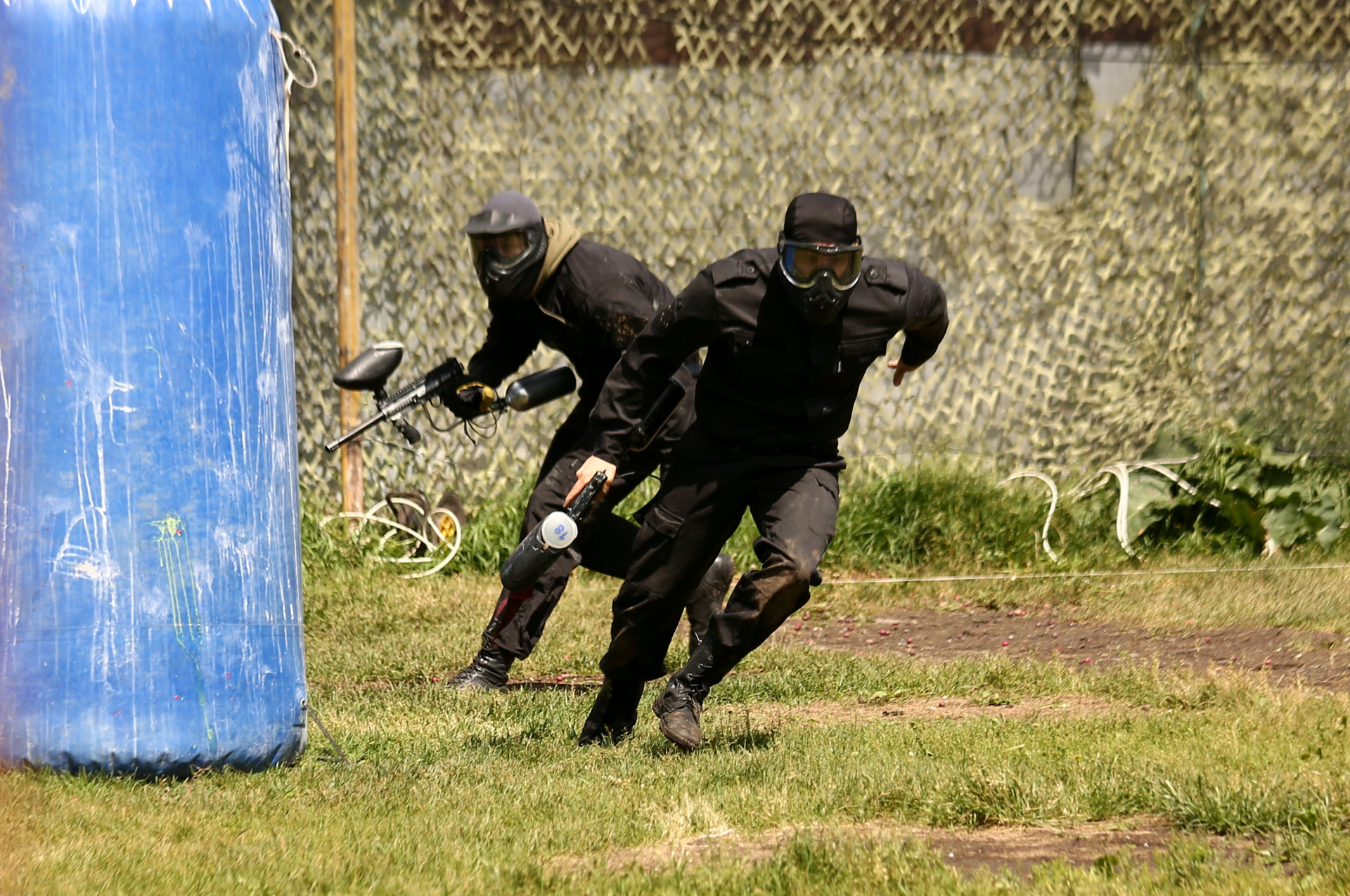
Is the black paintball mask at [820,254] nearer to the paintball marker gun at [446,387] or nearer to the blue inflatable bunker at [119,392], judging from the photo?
the blue inflatable bunker at [119,392]

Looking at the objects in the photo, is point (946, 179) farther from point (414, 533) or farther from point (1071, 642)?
point (414, 533)

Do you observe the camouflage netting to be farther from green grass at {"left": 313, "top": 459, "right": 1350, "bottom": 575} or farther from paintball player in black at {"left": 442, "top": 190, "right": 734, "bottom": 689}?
paintball player in black at {"left": 442, "top": 190, "right": 734, "bottom": 689}

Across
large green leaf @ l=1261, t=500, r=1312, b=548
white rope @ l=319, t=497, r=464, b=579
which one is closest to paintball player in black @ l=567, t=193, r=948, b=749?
white rope @ l=319, t=497, r=464, b=579

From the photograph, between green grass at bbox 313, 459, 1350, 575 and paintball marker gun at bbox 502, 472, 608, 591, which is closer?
paintball marker gun at bbox 502, 472, 608, 591

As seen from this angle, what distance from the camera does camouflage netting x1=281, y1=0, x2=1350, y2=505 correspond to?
30.4 ft

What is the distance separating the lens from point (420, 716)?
222 inches

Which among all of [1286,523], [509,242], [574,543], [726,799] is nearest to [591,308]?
[509,242]

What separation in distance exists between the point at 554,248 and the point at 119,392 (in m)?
2.27

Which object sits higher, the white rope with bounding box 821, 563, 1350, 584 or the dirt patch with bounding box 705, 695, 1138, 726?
the dirt patch with bounding box 705, 695, 1138, 726

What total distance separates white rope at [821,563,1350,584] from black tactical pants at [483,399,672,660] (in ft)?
7.64

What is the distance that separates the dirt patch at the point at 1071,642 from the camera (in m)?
6.16

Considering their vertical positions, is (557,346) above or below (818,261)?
below

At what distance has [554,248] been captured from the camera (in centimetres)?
617

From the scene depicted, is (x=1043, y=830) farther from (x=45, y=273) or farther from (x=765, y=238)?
(x=765, y=238)
